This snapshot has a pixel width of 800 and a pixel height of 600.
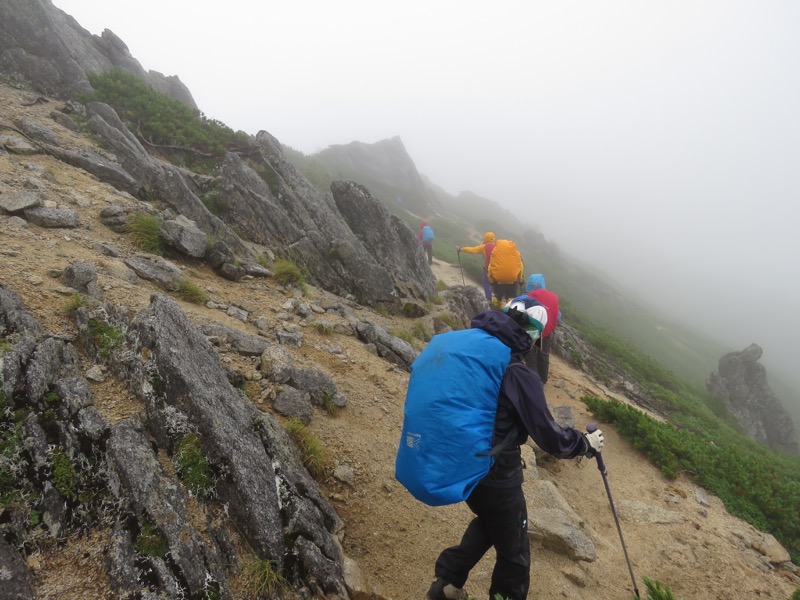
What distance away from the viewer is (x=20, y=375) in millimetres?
3902

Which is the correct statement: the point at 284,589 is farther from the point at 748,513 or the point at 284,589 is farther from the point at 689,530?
the point at 748,513

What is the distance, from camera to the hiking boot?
14.7 ft

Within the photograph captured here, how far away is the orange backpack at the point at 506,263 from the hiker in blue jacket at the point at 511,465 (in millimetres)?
8941

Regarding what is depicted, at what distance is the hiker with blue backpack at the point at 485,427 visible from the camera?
3508 mm

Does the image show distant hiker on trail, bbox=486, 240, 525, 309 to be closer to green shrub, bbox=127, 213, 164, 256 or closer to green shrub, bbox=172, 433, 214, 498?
Answer: green shrub, bbox=127, 213, 164, 256

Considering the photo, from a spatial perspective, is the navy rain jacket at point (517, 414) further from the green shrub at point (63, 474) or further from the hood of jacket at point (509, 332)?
the green shrub at point (63, 474)

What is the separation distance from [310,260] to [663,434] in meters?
11.0

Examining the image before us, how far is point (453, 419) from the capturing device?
349 centimetres

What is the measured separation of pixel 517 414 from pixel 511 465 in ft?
1.76

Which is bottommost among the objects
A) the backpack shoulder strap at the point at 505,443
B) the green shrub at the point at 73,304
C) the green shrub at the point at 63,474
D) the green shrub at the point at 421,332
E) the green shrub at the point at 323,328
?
the green shrub at the point at 421,332

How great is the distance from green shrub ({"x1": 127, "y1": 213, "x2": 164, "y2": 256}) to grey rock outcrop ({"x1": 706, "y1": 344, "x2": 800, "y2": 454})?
3216 centimetres

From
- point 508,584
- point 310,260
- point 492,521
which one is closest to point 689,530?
point 508,584

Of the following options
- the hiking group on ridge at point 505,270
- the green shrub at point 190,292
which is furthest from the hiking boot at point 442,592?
the hiking group on ridge at point 505,270

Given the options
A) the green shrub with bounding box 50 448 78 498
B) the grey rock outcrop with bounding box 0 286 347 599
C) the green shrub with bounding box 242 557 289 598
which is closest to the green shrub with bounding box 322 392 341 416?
the grey rock outcrop with bounding box 0 286 347 599
